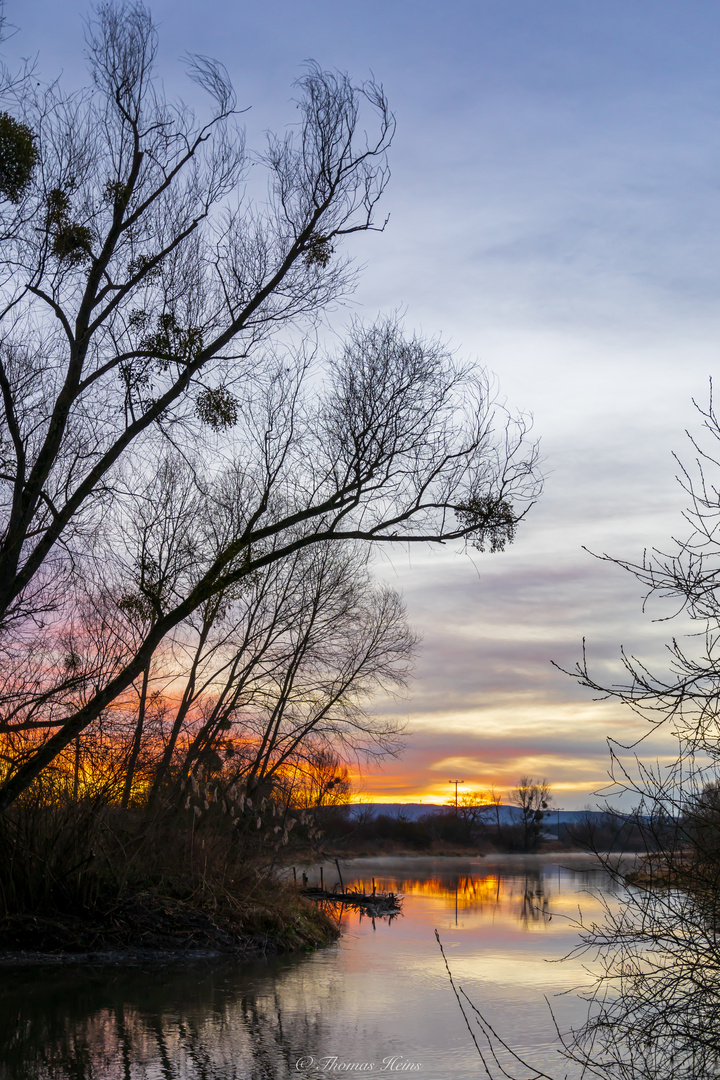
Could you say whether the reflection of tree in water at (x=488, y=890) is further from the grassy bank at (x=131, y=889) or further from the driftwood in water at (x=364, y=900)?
the grassy bank at (x=131, y=889)

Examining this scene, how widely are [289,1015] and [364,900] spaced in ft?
56.7

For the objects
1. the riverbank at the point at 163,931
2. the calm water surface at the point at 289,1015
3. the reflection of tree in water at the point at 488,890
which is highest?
the riverbank at the point at 163,931

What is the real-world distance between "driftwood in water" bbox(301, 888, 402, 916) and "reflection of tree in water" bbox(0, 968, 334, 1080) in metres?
13.5

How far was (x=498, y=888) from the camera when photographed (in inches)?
1545

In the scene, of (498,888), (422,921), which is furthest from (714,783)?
(498,888)

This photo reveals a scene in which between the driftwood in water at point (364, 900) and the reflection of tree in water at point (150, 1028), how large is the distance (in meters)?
13.5

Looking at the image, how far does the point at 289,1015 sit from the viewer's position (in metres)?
10.6

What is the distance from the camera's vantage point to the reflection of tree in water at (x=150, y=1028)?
26.9 ft

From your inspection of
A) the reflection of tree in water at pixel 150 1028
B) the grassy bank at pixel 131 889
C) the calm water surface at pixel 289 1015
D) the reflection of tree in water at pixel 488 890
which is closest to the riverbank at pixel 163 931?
the grassy bank at pixel 131 889

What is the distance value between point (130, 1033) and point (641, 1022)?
5768 millimetres

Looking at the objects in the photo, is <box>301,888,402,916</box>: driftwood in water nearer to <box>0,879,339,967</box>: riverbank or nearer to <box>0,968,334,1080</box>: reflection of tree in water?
<box>0,879,339,967</box>: riverbank

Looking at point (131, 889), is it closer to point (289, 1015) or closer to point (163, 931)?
point (163, 931)

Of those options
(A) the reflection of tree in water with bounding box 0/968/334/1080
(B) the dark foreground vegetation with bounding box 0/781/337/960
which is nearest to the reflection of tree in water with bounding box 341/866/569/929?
(B) the dark foreground vegetation with bounding box 0/781/337/960

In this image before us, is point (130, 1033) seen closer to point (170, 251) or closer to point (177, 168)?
point (170, 251)
